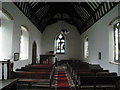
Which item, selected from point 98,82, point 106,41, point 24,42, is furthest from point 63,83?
point 24,42

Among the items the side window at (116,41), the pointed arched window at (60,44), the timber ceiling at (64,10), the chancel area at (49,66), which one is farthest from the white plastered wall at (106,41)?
the pointed arched window at (60,44)

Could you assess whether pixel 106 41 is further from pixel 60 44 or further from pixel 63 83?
pixel 60 44

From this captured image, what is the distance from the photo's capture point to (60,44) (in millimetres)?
15586

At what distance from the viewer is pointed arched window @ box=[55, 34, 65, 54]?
15570 mm

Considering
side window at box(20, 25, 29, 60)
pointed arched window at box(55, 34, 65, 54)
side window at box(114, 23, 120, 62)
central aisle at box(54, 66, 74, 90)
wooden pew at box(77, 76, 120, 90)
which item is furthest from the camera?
pointed arched window at box(55, 34, 65, 54)

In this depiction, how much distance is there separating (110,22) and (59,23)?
932cm

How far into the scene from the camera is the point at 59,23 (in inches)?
610

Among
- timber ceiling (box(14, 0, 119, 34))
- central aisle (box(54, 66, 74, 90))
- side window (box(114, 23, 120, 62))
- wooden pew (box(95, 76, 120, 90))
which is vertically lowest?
central aisle (box(54, 66, 74, 90))

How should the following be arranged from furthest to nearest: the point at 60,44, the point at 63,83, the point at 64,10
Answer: the point at 60,44 < the point at 64,10 < the point at 63,83

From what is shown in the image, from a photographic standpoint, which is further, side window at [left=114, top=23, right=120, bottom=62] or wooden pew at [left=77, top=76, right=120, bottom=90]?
side window at [left=114, top=23, right=120, bottom=62]

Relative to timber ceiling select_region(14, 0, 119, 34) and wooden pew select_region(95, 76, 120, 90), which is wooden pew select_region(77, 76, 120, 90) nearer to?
wooden pew select_region(95, 76, 120, 90)

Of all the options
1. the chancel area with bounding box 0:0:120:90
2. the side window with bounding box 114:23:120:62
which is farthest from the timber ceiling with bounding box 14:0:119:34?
the side window with bounding box 114:23:120:62

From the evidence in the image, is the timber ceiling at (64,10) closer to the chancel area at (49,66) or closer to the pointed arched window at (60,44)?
the chancel area at (49,66)

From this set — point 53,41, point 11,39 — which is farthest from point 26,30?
point 53,41
